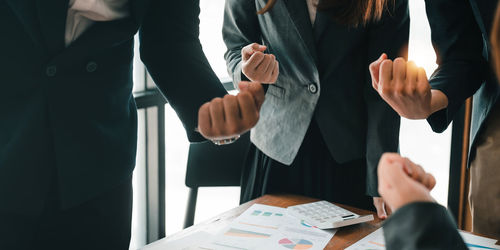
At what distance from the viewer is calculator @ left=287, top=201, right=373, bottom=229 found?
1200mm

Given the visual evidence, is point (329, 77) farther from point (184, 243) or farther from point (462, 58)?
point (184, 243)

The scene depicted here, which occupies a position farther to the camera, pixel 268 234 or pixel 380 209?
pixel 380 209

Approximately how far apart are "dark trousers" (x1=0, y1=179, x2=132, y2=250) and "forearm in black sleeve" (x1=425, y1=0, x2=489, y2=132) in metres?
0.85

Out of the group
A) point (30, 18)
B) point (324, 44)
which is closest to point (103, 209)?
point (30, 18)

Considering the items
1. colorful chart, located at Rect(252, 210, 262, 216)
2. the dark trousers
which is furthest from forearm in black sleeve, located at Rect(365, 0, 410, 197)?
the dark trousers

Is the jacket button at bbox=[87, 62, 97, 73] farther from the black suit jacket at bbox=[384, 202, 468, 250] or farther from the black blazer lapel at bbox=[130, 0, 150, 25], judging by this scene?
the black suit jacket at bbox=[384, 202, 468, 250]

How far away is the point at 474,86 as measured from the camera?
1.37 meters

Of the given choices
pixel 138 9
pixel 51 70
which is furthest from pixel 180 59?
pixel 51 70

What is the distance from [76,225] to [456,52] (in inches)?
44.0

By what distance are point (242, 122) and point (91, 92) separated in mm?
383

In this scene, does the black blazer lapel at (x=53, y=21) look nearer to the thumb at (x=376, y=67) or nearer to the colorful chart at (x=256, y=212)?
the thumb at (x=376, y=67)

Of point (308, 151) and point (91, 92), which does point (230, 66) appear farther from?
point (91, 92)

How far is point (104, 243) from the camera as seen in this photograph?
99cm

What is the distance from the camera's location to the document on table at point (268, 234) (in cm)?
112
